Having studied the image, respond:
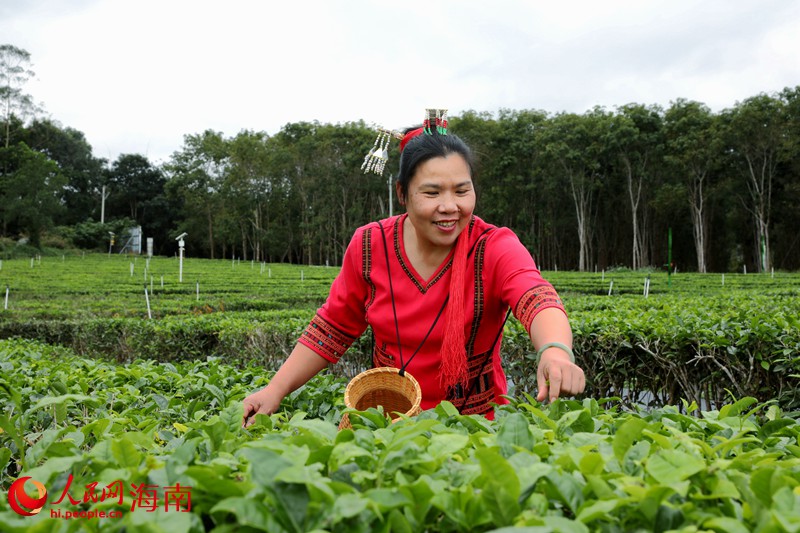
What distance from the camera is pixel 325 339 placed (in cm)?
228

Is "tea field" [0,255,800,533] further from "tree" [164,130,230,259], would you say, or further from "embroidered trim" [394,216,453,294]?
"tree" [164,130,230,259]

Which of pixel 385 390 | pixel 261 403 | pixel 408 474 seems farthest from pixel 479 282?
pixel 408 474

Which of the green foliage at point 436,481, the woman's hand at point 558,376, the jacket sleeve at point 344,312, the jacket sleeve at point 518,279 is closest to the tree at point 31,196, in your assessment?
the jacket sleeve at point 344,312

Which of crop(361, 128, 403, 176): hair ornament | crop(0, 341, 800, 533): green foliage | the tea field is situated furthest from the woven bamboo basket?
crop(361, 128, 403, 176): hair ornament

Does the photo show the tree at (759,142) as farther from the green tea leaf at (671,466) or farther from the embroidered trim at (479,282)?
the green tea leaf at (671,466)

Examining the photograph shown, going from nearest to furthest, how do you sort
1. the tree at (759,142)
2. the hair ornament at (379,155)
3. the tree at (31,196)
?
the hair ornament at (379,155)
the tree at (759,142)
the tree at (31,196)

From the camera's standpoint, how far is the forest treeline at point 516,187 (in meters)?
30.4

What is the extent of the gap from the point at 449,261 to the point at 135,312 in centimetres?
969

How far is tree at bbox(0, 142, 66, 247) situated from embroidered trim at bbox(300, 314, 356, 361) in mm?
39191

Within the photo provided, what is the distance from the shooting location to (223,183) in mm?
46812

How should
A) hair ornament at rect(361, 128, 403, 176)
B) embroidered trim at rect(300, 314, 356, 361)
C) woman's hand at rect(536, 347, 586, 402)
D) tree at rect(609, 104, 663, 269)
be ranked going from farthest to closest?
tree at rect(609, 104, 663, 269) → hair ornament at rect(361, 128, 403, 176) → embroidered trim at rect(300, 314, 356, 361) → woman's hand at rect(536, 347, 586, 402)

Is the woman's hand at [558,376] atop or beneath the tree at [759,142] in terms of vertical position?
beneath

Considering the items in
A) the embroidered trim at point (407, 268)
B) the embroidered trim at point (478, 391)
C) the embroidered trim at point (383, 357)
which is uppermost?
the embroidered trim at point (407, 268)

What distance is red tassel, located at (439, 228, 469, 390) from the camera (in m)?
2.02
